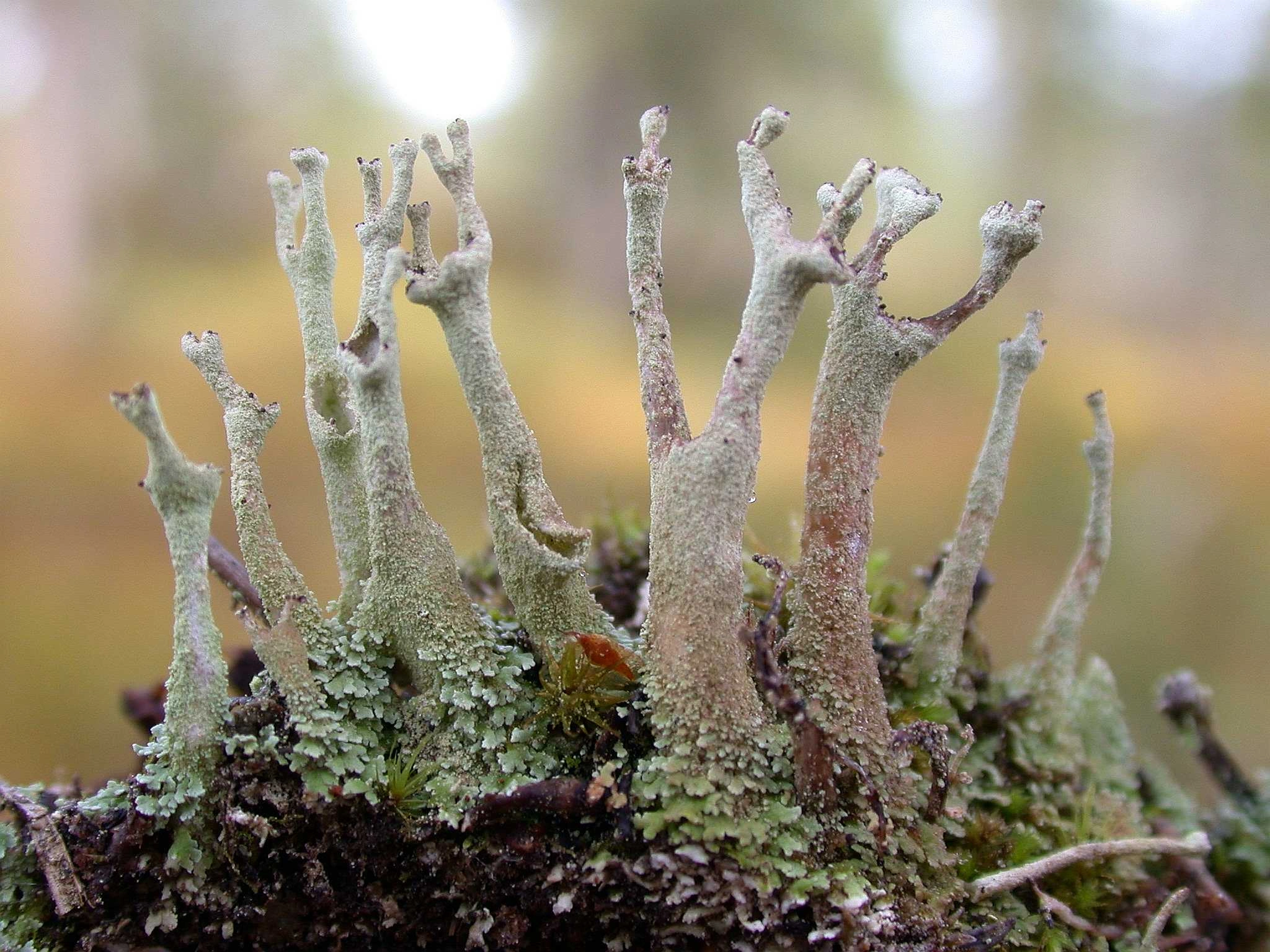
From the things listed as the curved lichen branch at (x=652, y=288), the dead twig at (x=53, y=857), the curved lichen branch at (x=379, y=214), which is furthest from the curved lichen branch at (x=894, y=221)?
the dead twig at (x=53, y=857)

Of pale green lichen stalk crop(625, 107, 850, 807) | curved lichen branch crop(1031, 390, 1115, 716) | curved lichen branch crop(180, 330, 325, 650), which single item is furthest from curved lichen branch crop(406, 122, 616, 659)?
curved lichen branch crop(1031, 390, 1115, 716)

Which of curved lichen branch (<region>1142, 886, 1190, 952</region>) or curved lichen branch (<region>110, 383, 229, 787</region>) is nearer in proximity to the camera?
curved lichen branch (<region>110, 383, 229, 787</region>)

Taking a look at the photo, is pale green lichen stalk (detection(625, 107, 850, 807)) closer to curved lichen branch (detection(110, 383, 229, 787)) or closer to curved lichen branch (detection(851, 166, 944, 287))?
curved lichen branch (detection(851, 166, 944, 287))

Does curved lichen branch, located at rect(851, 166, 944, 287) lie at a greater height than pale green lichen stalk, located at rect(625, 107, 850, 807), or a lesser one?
greater

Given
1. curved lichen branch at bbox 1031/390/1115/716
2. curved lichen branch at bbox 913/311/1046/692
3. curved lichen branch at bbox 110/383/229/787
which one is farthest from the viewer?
curved lichen branch at bbox 1031/390/1115/716

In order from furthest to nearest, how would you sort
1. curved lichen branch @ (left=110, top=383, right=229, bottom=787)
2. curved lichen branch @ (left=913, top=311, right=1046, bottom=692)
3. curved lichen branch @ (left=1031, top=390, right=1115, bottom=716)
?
curved lichen branch @ (left=1031, top=390, right=1115, bottom=716) → curved lichen branch @ (left=913, top=311, right=1046, bottom=692) → curved lichen branch @ (left=110, top=383, right=229, bottom=787)

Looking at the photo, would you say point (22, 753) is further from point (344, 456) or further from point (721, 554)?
point (721, 554)

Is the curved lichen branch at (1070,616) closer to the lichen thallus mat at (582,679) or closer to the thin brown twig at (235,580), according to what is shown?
the lichen thallus mat at (582,679)

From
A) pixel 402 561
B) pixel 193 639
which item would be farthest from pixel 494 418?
pixel 193 639
